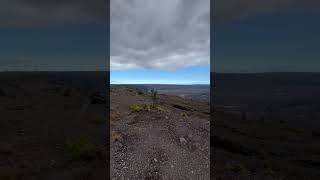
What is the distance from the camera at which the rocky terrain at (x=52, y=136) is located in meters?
13.7

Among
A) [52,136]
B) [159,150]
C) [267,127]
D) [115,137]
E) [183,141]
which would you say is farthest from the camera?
[267,127]

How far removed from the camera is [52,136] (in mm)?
20578

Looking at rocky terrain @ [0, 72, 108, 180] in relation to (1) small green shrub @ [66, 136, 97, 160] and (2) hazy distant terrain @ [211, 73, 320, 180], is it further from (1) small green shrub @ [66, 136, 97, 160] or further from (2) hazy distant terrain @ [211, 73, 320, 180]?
(2) hazy distant terrain @ [211, 73, 320, 180]

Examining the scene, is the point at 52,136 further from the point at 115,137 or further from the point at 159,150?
the point at 159,150

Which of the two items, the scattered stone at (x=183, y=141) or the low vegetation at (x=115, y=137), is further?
the low vegetation at (x=115, y=137)

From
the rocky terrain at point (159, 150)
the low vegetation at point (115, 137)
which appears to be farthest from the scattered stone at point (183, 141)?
the low vegetation at point (115, 137)

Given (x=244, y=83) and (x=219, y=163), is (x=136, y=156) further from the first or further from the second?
(x=244, y=83)

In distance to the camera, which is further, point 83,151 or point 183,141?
point 183,141

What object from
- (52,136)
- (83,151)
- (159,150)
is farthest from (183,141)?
(52,136)

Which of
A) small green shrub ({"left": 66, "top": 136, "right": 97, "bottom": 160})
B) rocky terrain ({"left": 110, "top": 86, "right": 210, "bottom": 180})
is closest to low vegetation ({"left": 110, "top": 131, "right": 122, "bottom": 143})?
rocky terrain ({"left": 110, "top": 86, "right": 210, "bottom": 180})

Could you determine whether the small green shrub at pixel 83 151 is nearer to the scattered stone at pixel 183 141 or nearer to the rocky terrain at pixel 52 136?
the rocky terrain at pixel 52 136

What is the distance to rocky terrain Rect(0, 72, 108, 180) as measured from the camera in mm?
13748

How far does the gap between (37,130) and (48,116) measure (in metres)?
5.74

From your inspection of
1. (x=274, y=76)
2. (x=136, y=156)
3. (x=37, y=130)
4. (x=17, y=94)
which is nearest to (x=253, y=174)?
(x=136, y=156)
